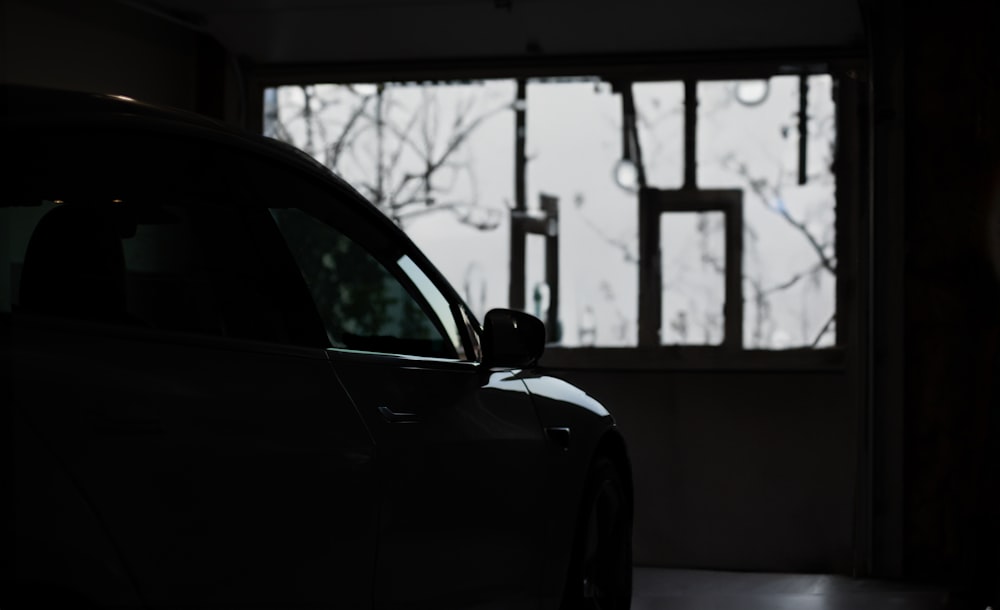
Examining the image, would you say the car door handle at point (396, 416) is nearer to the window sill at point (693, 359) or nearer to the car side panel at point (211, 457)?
the car side panel at point (211, 457)

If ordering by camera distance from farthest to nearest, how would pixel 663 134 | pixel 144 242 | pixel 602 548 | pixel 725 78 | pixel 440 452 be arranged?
pixel 663 134, pixel 725 78, pixel 602 548, pixel 440 452, pixel 144 242

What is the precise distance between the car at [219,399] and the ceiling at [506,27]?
13.1ft

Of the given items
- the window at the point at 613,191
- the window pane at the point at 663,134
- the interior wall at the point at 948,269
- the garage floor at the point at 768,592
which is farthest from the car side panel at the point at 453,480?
the window pane at the point at 663,134

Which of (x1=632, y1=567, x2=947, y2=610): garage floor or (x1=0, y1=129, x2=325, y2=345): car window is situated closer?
(x1=0, y1=129, x2=325, y2=345): car window

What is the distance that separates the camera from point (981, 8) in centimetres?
766

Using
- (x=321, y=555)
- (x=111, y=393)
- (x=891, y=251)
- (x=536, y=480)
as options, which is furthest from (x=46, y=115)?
(x=891, y=251)

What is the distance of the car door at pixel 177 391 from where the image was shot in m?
2.01

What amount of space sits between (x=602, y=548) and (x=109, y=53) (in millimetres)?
4469

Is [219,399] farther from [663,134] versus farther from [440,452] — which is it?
[663,134]

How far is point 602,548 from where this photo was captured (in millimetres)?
4535

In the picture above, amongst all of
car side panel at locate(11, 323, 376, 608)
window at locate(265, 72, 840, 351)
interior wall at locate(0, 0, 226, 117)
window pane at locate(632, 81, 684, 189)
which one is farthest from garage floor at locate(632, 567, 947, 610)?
car side panel at locate(11, 323, 376, 608)

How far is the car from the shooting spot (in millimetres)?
1996

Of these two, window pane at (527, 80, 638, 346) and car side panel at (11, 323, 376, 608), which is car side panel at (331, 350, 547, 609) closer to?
car side panel at (11, 323, 376, 608)

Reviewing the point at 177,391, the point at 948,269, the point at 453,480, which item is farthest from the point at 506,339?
the point at 948,269
